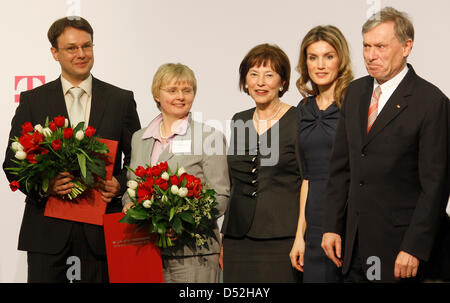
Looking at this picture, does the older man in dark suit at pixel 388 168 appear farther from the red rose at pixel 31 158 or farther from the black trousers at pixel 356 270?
the red rose at pixel 31 158

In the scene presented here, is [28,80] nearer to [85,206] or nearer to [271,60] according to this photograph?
[85,206]

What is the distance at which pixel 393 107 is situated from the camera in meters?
2.84

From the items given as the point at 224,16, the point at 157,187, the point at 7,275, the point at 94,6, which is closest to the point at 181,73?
the point at 157,187

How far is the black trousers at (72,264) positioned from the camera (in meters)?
3.66

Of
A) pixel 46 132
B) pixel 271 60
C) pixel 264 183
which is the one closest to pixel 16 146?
pixel 46 132

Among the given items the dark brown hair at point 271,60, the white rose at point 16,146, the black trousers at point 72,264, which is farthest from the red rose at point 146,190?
the dark brown hair at point 271,60

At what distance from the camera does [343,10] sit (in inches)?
174

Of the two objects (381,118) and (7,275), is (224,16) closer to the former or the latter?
(381,118)

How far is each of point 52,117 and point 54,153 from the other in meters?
0.35

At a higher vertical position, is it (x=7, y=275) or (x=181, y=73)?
(x=181, y=73)

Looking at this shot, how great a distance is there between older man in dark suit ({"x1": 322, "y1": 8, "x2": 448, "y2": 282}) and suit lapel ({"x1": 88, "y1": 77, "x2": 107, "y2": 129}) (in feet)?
5.04

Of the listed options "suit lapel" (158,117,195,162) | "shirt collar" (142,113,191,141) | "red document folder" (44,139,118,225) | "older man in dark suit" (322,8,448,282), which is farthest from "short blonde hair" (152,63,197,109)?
"older man in dark suit" (322,8,448,282)

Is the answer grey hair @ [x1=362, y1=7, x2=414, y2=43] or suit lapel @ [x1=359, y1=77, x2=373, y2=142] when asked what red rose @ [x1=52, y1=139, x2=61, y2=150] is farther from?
grey hair @ [x1=362, y1=7, x2=414, y2=43]
